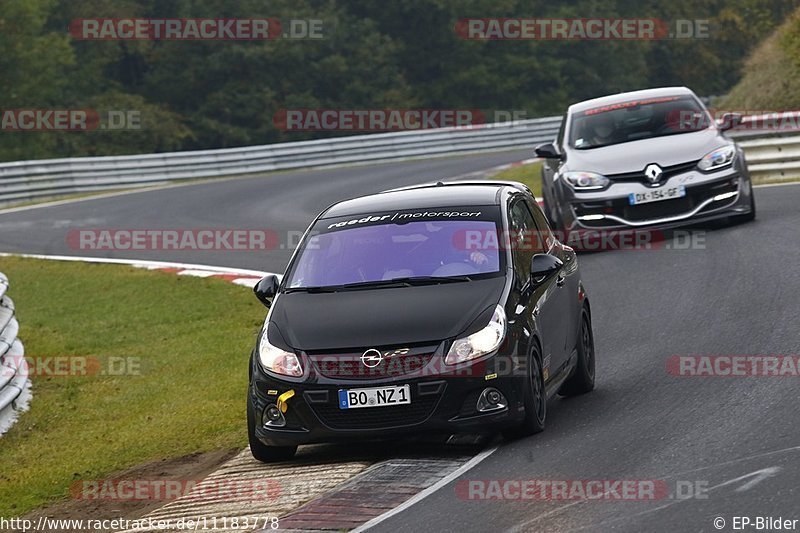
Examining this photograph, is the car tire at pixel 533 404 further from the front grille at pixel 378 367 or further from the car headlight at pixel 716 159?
the car headlight at pixel 716 159

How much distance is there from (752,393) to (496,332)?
194cm

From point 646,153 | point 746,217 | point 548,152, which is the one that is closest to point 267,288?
point 646,153

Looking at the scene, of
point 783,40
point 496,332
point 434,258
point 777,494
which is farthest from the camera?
point 783,40

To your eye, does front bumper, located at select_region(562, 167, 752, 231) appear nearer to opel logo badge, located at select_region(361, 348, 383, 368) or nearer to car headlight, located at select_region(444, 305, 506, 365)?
car headlight, located at select_region(444, 305, 506, 365)

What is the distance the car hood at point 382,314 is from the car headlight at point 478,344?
80 millimetres

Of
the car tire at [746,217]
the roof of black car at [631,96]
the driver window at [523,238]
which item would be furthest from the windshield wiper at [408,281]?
the roof of black car at [631,96]

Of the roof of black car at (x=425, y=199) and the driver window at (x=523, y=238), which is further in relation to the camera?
the roof of black car at (x=425, y=199)

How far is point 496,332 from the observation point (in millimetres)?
8477

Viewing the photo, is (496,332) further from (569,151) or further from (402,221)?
(569,151)

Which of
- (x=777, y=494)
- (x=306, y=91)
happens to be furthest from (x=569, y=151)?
(x=306, y=91)

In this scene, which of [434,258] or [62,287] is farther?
[62,287]

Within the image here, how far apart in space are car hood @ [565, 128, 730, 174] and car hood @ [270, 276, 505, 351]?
7.69m

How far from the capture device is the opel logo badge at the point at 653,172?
637 inches

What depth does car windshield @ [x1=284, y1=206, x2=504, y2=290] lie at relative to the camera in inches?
361
